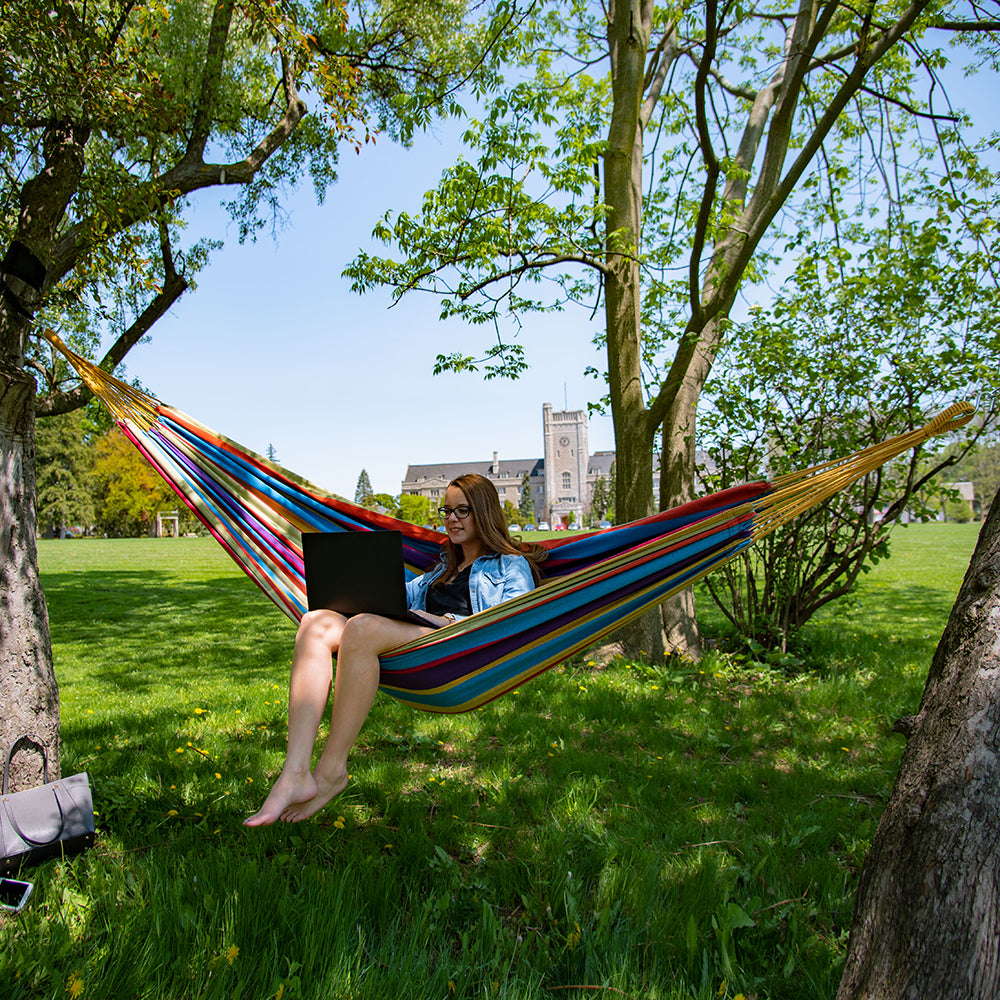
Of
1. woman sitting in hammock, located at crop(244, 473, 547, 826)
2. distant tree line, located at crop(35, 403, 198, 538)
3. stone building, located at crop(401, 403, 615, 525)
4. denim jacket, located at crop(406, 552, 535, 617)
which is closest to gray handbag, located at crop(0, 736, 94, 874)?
woman sitting in hammock, located at crop(244, 473, 547, 826)

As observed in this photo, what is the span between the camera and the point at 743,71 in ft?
15.9

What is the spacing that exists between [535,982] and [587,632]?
71 cm

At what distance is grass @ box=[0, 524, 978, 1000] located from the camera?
1250 mm

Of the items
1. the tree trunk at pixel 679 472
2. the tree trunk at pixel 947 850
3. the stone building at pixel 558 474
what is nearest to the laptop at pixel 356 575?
the tree trunk at pixel 947 850

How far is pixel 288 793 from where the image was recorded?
4.42 feet

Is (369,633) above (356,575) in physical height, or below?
below

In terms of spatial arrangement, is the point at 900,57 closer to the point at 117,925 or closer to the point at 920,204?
the point at 920,204

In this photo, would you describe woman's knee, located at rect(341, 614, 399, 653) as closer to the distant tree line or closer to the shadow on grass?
the shadow on grass

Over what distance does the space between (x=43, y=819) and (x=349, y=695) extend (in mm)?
750

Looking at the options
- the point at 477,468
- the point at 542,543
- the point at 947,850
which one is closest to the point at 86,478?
the point at 542,543

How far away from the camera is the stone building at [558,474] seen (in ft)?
185

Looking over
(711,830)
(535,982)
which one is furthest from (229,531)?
(711,830)

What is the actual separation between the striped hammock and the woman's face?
0.21 metres

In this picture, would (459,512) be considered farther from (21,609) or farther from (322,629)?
(21,609)
